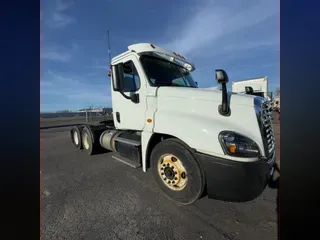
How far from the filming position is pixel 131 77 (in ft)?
10.8

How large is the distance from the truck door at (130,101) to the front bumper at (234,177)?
156 cm

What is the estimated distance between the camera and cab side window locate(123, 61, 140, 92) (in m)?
3.18

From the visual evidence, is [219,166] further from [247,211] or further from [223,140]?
[247,211]

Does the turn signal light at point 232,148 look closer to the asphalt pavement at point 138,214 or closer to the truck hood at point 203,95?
the truck hood at point 203,95

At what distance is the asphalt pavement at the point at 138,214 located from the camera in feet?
6.15

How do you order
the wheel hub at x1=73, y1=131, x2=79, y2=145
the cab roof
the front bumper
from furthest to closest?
the wheel hub at x1=73, y1=131, x2=79, y2=145 < the cab roof < the front bumper

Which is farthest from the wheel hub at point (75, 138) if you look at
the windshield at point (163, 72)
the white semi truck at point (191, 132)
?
the windshield at point (163, 72)

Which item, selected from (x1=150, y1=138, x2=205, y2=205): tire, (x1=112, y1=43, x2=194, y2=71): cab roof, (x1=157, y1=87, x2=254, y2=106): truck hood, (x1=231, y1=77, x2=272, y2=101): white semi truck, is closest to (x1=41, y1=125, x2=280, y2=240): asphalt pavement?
(x1=150, y1=138, x2=205, y2=205): tire

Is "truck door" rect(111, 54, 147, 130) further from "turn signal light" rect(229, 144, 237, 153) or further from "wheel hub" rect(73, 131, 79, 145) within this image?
"wheel hub" rect(73, 131, 79, 145)

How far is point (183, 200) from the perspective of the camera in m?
2.29

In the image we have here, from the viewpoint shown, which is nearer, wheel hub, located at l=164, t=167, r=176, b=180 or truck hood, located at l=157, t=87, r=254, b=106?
truck hood, located at l=157, t=87, r=254, b=106

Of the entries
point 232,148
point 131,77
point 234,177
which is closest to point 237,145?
point 232,148

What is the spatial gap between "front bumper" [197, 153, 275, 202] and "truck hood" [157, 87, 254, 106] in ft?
2.79
